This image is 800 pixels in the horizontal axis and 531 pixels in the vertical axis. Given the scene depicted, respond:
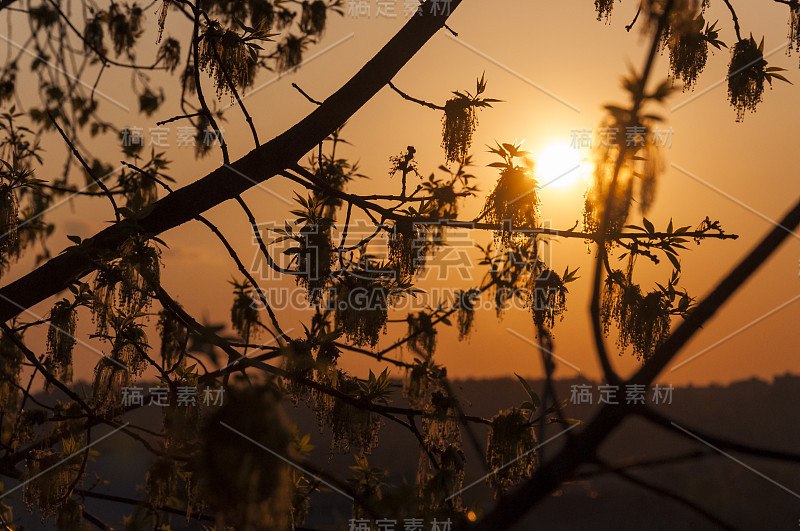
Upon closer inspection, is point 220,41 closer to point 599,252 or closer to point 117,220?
point 117,220

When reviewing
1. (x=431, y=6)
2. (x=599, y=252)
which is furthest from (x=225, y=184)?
(x=599, y=252)

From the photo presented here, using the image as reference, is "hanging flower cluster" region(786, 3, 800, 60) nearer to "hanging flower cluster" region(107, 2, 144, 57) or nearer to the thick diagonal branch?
the thick diagonal branch

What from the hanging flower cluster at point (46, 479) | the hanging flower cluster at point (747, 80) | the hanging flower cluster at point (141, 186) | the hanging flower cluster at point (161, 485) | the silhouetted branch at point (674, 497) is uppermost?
the hanging flower cluster at point (747, 80)

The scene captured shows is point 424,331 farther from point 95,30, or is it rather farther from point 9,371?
point 95,30

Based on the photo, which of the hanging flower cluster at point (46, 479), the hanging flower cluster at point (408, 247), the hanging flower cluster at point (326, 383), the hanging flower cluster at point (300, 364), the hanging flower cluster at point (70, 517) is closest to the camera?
the hanging flower cluster at point (300, 364)

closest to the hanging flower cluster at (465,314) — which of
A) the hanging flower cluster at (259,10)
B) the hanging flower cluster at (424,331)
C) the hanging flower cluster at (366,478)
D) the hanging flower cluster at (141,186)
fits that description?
the hanging flower cluster at (424,331)

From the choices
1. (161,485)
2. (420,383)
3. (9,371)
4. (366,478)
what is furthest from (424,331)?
(9,371)

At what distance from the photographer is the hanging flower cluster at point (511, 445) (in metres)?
2.51

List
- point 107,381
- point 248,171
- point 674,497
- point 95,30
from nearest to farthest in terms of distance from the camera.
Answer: point 674,497 → point 248,171 → point 107,381 → point 95,30

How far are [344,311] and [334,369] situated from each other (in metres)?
0.28

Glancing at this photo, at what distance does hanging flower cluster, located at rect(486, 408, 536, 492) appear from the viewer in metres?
2.51

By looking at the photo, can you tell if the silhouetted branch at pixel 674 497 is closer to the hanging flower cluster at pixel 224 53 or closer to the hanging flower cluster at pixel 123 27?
the hanging flower cluster at pixel 224 53

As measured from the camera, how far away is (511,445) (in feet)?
8.27

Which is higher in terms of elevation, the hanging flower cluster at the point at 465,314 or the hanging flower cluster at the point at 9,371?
the hanging flower cluster at the point at 465,314
